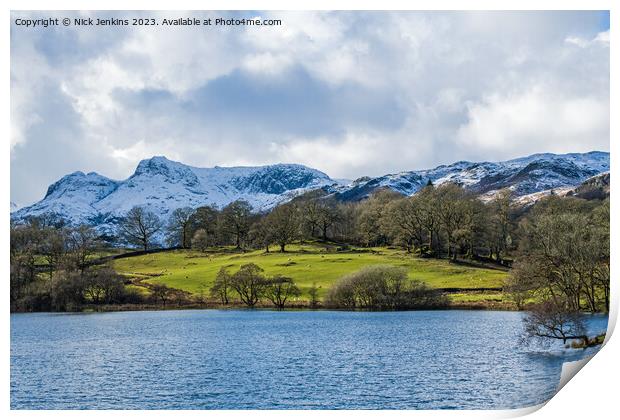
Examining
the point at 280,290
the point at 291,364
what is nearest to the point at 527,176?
the point at 280,290

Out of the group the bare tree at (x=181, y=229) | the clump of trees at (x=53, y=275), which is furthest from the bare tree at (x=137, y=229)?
the clump of trees at (x=53, y=275)

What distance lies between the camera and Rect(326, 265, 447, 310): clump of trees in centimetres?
5206

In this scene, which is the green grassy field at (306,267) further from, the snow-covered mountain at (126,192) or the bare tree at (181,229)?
the snow-covered mountain at (126,192)

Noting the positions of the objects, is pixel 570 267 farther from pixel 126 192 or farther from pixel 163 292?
pixel 126 192

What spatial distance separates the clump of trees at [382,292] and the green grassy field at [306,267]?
2999mm

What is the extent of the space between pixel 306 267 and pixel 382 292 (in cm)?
1279

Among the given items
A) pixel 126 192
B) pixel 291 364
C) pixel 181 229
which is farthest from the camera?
pixel 126 192

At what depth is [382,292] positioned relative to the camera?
52.5 meters

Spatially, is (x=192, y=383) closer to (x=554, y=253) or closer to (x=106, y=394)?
(x=106, y=394)

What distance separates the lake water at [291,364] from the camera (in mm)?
25672

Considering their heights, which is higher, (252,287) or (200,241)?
(200,241)

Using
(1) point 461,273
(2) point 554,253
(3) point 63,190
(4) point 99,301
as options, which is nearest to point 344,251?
(1) point 461,273

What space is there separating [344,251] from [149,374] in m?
43.2

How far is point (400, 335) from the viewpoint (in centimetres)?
3847
